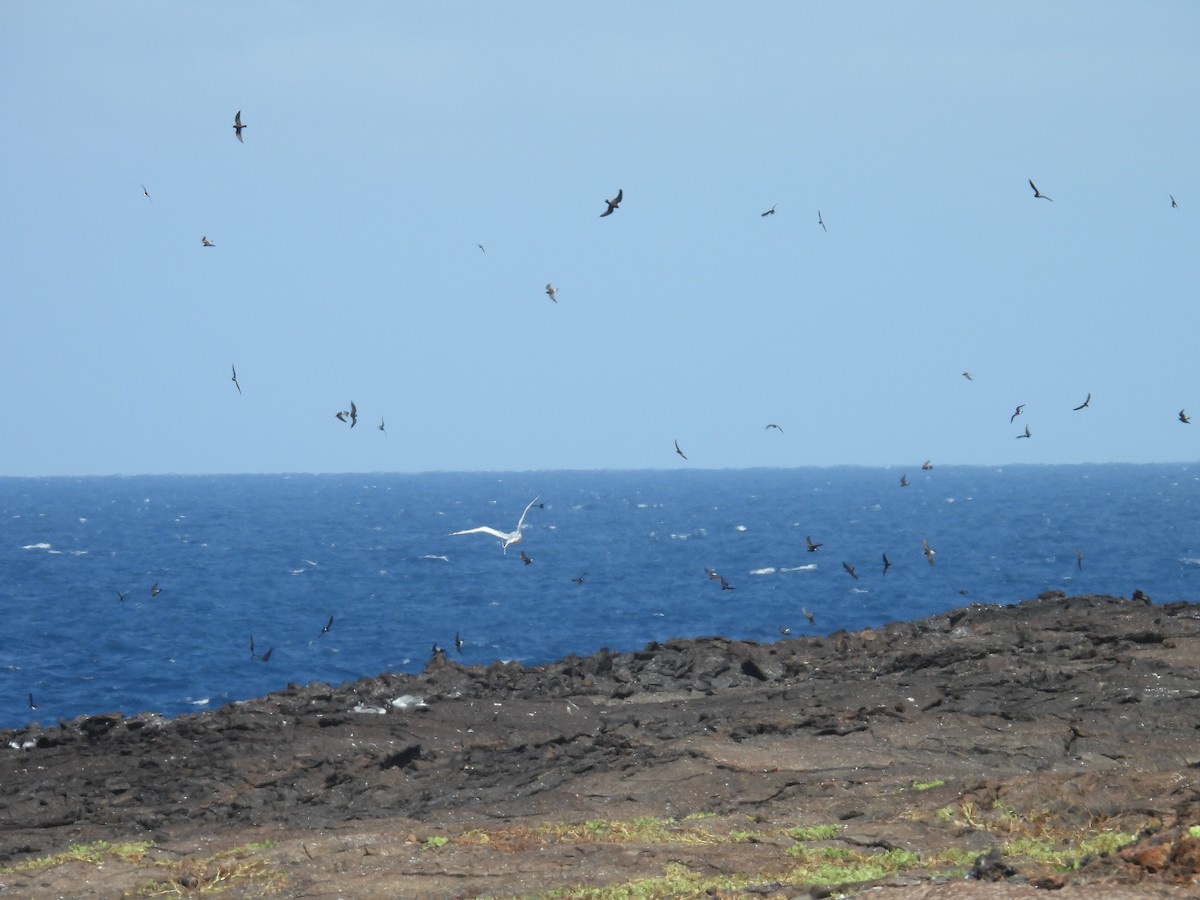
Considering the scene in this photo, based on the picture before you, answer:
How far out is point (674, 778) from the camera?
59.5 feet

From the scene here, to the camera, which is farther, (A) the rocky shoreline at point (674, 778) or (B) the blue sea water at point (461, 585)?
(B) the blue sea water at point (461, 585)

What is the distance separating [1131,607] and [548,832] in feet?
73.0

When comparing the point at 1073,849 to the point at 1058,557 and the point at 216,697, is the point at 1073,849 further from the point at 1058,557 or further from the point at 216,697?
the point at 1058,557

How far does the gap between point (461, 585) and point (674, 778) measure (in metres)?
55.3

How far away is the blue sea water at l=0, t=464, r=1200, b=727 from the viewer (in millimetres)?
47344

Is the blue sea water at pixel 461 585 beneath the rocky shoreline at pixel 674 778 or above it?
beneath

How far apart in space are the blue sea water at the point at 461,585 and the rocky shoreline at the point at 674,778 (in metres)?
15.7

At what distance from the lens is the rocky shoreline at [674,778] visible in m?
13.0

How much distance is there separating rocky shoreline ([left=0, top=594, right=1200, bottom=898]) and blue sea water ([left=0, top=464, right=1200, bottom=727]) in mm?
15721

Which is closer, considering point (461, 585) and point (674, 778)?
point (674, 778)

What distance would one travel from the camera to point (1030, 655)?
26859mm

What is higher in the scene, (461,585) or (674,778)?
(674,778)

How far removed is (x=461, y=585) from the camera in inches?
2862

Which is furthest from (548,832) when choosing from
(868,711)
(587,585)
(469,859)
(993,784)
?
(587,585)
